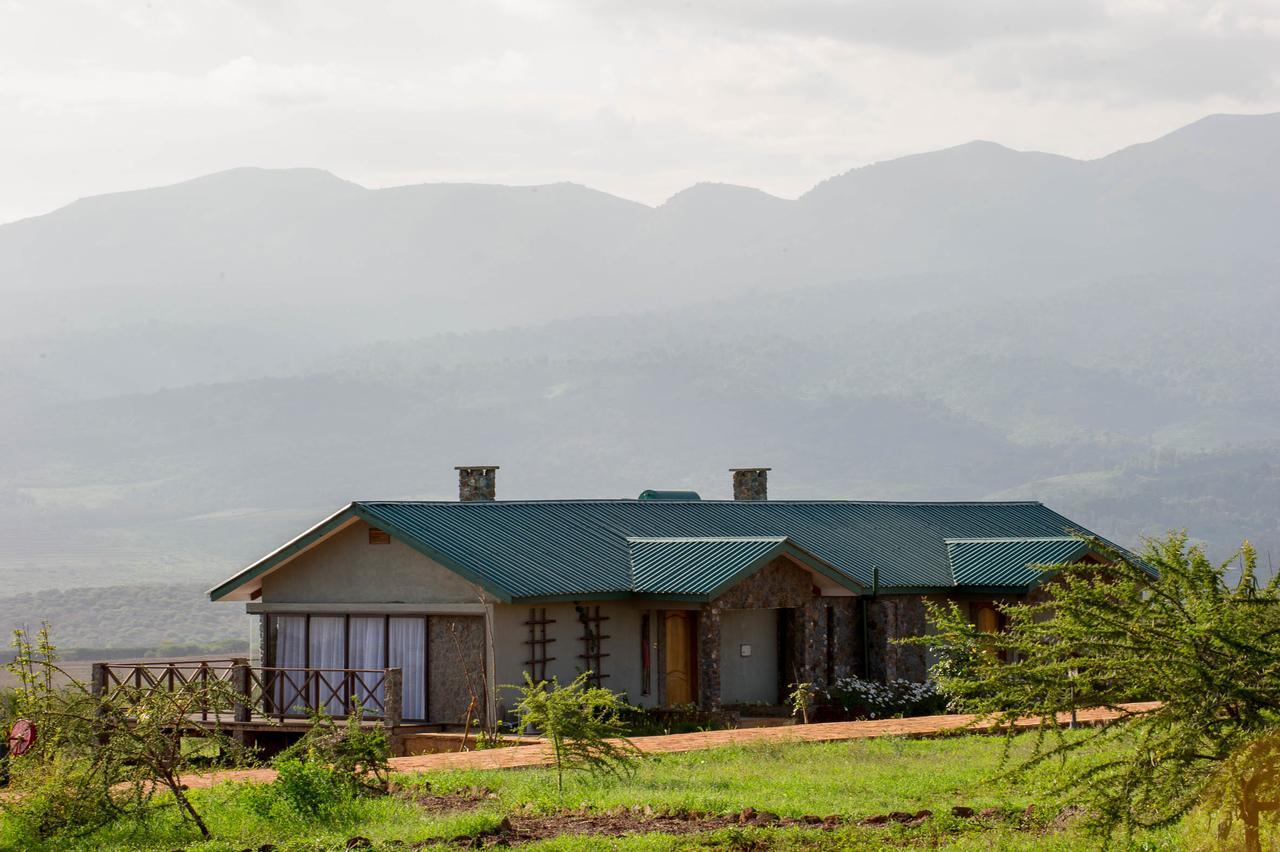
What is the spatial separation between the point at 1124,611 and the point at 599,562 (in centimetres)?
2115

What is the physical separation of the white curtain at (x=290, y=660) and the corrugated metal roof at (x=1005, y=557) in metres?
14.0

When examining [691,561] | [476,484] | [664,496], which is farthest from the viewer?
[664,496]

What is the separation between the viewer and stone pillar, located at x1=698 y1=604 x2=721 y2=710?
103ft

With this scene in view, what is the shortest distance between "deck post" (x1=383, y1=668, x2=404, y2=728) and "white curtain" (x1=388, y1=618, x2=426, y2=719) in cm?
142

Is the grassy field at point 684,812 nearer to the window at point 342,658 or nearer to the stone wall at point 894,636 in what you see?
the window at point 342,658

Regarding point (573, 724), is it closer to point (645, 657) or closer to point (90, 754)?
point (90, 754)

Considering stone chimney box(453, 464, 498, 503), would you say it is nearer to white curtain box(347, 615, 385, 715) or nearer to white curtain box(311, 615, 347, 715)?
white curtain box(311, 615, 347, 715)

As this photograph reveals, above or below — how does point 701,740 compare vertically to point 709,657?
below

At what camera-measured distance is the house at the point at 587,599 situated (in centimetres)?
3000

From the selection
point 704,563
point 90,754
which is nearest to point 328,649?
point 704,563

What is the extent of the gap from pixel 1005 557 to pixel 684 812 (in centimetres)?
2198

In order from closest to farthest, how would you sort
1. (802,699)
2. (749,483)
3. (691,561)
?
(802,699)
(691,561)
(749,483)

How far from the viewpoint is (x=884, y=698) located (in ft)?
111

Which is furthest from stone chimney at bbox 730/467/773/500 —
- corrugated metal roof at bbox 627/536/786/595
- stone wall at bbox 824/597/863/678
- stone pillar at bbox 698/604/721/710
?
stone pillar at bbox 698/604/721/710
